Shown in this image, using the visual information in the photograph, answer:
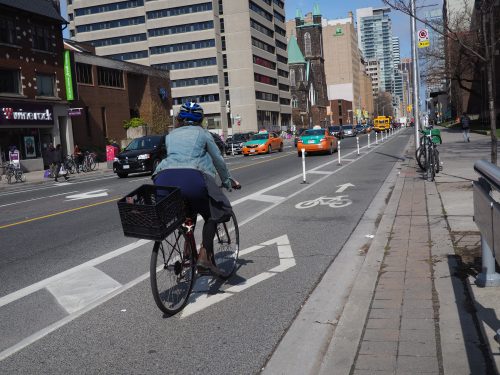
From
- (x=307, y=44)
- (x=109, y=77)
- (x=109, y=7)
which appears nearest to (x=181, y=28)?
(x=109, y=7)

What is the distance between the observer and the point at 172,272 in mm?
4883

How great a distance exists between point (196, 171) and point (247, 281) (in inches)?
61.5

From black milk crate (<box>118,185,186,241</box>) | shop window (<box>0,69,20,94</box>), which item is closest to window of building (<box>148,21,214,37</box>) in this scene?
shop window (<box>0,69,20,94</box>)

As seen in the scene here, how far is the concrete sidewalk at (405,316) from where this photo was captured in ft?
11.8

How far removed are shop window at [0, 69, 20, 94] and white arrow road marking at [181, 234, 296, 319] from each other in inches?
1244

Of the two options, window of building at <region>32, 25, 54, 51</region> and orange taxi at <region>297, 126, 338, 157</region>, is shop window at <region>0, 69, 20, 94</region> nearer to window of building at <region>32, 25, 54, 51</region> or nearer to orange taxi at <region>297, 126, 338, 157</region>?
window of building at <region>32, 25, 54, 51</region>

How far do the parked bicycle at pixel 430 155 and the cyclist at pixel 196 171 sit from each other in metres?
9.96

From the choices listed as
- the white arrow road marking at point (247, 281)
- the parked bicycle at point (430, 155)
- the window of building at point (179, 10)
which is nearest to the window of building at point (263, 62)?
the window of building at point (179, 10)

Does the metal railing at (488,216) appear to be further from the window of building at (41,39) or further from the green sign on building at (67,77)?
the green sign on building at (67,77)

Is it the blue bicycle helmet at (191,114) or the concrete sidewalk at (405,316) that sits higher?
the blue bicycle helmet at (191,114)

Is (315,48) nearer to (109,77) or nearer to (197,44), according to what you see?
(197,44)

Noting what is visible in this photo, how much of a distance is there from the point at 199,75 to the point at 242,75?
8183 millimetres

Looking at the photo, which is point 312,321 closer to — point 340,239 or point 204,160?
point 204,160

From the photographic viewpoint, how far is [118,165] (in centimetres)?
2361
